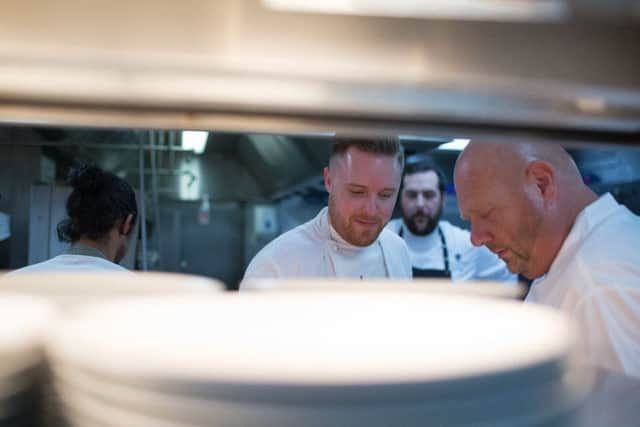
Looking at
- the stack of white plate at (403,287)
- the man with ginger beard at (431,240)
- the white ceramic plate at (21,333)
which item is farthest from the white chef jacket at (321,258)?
the man with ginger beard at (431,240)

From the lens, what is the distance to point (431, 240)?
3.14m

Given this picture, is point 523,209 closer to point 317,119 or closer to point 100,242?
point 317,119

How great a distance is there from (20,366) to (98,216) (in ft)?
3.97

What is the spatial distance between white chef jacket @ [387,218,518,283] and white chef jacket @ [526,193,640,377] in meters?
1.82

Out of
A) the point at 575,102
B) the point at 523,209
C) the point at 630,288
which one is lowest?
the point at 630,288

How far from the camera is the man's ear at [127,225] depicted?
1436mm

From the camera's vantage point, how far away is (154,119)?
51cm

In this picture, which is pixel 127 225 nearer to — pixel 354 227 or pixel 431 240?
pixel 354 227

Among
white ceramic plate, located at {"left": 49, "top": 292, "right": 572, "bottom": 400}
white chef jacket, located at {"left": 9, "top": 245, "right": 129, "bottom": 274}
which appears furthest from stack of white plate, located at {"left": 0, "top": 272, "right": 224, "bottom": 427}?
white chef jacket, located at {"left": 9, "top": 245, "right": 129, "bottom": 274}

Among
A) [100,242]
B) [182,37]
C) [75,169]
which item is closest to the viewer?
[182,37]

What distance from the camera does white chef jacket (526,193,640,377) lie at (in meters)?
0.99

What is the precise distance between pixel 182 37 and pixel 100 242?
1099 millimetres

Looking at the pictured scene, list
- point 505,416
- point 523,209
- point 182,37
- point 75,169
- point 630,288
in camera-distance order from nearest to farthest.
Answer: point 505,416 < point 182,37 < point 630,288 < point 523,209 < point 75,169

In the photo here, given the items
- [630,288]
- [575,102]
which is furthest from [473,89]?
[630,288]
